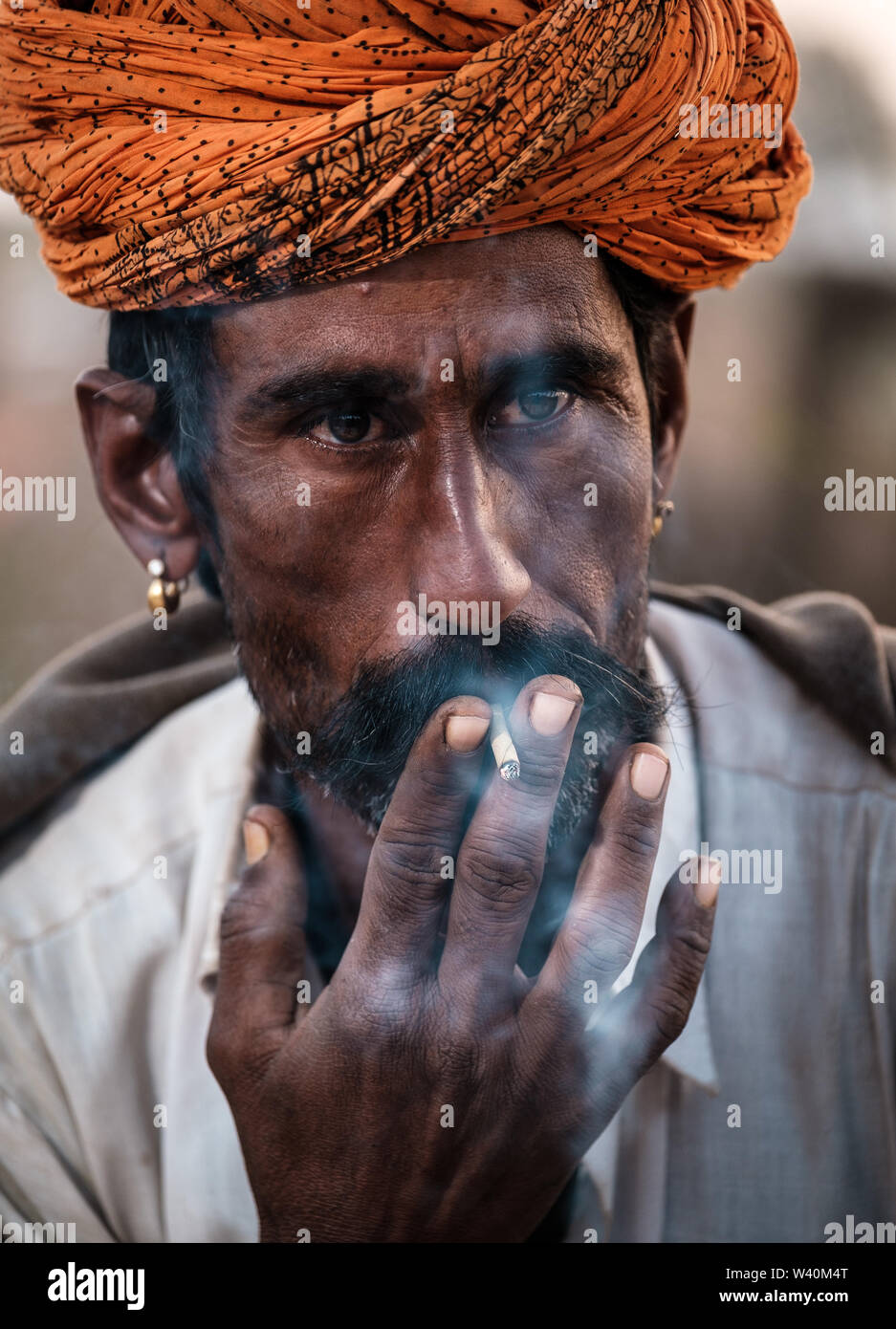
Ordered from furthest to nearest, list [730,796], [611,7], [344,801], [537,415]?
[730,796]
[344,801]
[537,415]
[611,7]

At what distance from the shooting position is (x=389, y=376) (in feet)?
3.39

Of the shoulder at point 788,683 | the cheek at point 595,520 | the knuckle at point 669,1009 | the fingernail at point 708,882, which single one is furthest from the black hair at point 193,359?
the knuckle at point 669,1009

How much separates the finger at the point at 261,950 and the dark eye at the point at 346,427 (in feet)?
1.53

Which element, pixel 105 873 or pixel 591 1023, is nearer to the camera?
pixel 591 1023

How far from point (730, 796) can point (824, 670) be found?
0.19 metres

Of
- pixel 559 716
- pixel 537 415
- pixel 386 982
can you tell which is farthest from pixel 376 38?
pixel 386 982

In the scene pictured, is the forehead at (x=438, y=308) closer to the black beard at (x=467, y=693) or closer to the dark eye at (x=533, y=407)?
the dark eye at (x=533, y=407)

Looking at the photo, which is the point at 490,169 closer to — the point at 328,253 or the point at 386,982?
the point at 328,253

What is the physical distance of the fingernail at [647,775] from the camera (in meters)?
1.08

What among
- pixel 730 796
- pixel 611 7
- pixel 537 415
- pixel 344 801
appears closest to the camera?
pixel 611 7

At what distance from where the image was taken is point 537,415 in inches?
43.5

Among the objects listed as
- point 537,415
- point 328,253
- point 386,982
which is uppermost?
point 328,253

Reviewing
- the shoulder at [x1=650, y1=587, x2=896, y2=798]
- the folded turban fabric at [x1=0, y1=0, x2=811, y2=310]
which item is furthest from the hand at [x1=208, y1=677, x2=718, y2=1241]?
the folded turban fabric at [x1=0, y1=0, x2=811, y2=310]

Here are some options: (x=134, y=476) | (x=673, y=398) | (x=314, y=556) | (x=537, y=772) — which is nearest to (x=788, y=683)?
(x=673, y=398)
